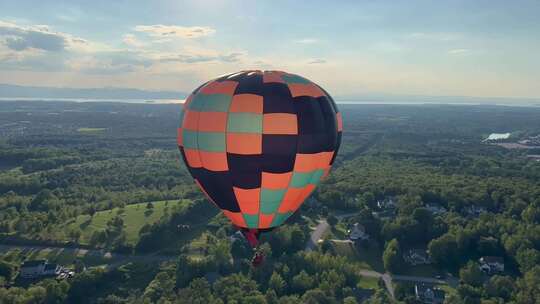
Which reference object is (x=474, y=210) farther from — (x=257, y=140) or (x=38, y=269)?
(x=38, y=269)

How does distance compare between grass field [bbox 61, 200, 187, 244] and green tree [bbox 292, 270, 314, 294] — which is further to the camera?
grass field [bbox 61, 200, 187, 244]

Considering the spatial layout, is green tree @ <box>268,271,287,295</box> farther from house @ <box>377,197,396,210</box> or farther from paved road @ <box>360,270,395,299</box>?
house @ <box>377,197,396,210</box>

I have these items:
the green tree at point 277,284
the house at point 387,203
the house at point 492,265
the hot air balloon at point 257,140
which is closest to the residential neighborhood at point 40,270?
the green tree at point 277,284

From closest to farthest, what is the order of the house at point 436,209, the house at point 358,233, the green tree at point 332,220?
the house at point 358,233, the green tree at point 332,220, the house at point 436,209

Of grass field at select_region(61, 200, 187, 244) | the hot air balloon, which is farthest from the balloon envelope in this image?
grass field at select_region(61, 200, 187, 244)

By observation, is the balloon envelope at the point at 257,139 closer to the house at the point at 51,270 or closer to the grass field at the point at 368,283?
the grass field at the point at 368,283

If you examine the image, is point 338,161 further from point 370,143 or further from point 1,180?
point 1,180

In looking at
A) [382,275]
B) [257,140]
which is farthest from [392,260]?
[257,140]
